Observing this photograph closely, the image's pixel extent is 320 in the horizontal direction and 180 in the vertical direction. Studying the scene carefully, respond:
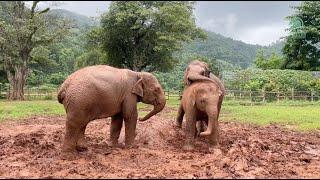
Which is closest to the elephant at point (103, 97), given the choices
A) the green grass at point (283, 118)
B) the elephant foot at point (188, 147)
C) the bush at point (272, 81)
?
the elephant foot at point (188, 147)

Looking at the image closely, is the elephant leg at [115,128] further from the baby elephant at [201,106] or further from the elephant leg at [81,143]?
the baby elephant at [201,106]

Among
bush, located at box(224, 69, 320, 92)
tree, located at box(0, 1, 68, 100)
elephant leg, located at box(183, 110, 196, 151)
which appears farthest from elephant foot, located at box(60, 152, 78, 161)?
tree, located at box(0, 1, 68, 100)

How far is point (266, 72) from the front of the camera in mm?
36719

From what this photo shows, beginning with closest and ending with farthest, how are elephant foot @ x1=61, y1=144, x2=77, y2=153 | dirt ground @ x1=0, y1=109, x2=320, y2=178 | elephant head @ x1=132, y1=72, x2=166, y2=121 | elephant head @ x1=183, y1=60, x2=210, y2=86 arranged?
1. dirt ground @ x1=0, y1=109, x2=320, y2=178
2. elephant foot @ x1=61, y1=144, x2=77, y2=153
3. elephant head @ x1=132, y1=72, x2=166, y2=121
4. elephant head @ x1=183, y1=60, x2=210, y2=86

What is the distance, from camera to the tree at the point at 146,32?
35.9 meters

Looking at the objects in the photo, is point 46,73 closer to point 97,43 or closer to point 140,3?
point 97,43

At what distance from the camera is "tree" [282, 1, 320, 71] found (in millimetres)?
41469

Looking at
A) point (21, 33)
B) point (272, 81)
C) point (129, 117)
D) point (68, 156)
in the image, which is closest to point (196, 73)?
point (129, 117)

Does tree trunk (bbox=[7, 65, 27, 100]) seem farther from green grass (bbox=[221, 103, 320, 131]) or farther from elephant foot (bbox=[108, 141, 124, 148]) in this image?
elephant foot (bbox=[108, 141, 124, 148])

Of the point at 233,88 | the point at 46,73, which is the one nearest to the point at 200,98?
the point at 233,88

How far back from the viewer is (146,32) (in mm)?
37719

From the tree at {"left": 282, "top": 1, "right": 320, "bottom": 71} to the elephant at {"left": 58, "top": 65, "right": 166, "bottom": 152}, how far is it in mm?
32105

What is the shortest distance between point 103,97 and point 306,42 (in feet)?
115

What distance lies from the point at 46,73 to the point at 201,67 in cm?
5947
